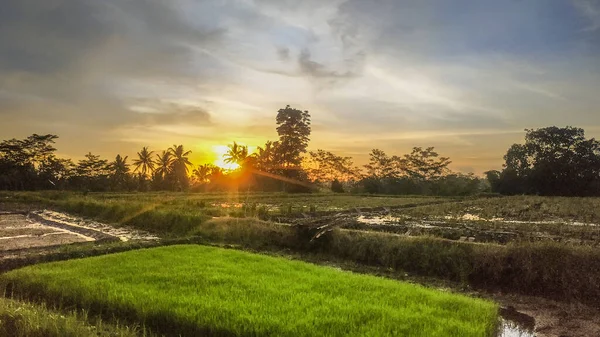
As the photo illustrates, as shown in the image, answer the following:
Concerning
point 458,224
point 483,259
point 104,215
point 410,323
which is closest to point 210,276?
point 410,323

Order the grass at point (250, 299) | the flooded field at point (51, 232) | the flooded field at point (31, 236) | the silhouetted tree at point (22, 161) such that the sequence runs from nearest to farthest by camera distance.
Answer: the grass at point (250, 299)
the flooded field at point (31, 236)
the flooded field at point (51, 232)
the silhouetted tree at point (22, 161)

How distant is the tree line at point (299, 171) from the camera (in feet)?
121

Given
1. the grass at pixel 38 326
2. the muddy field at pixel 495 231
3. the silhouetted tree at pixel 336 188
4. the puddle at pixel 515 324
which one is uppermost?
the silhouetted tree at pixel 336 188

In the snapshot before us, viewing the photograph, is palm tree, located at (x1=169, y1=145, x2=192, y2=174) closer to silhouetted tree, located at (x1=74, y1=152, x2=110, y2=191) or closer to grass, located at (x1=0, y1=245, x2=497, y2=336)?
silhouetted tree, located at (x1=74, y1=152, x2=110, y2=191)

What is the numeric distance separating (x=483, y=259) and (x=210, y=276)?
5.51 m

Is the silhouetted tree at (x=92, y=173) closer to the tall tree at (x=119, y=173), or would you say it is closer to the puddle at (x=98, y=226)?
the tall tree at (x=119, y=173)

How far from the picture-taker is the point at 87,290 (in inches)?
264

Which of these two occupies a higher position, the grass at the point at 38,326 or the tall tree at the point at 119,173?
the tall tree at the point at 119,173

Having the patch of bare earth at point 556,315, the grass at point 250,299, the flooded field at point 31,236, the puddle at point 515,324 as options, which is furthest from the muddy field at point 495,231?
the flooded field at point 31,236

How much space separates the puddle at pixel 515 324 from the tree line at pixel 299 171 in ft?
111

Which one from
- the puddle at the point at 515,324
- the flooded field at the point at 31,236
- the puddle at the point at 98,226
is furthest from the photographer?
the puddle at the point at 98,226

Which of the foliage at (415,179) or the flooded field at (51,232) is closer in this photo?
the flooded field at (51,232)

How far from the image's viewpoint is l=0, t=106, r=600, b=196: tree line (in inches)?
1449

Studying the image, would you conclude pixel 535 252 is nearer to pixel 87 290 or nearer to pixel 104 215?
pixel 87 290
